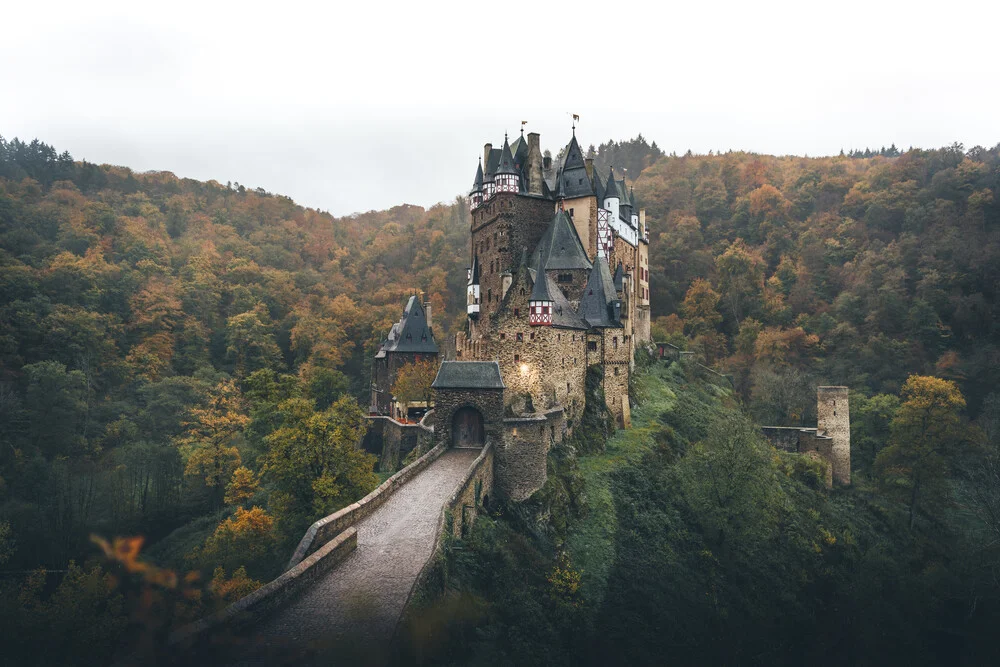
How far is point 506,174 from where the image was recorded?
118 feet

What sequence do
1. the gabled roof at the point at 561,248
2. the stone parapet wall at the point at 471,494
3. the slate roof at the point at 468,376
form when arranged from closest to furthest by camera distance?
the stone parapet wall at the point at 471,494, the slate roof at the point at 468,376, the gabled roof at the point at 561,248

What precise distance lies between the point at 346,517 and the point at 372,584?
327 cm

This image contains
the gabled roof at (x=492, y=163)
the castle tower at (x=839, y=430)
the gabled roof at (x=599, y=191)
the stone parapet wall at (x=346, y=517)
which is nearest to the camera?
the stone parapet wall at (x=346, y=517)

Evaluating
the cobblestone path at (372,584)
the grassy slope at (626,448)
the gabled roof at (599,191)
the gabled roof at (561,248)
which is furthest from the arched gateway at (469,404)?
the gabled roof at (599,191)

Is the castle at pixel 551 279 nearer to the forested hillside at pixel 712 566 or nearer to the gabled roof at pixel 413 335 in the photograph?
the forested hillside at pixel 712 566

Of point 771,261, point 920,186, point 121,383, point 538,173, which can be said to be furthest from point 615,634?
point 920,186

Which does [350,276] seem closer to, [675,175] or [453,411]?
[675,175]

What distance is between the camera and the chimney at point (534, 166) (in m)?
37.0

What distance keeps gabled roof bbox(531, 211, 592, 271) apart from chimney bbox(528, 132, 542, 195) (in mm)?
2474

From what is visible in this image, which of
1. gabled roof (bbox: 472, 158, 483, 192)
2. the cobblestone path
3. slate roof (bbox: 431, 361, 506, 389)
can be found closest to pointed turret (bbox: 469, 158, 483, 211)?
gabled roof (bbox: 472, 158, 483, 192)

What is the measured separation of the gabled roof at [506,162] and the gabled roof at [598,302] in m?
9.04

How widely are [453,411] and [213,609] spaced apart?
10212mm

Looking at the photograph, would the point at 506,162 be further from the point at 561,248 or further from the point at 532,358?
the point at 532,358

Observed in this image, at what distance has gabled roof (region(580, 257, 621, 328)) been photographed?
29938mm
